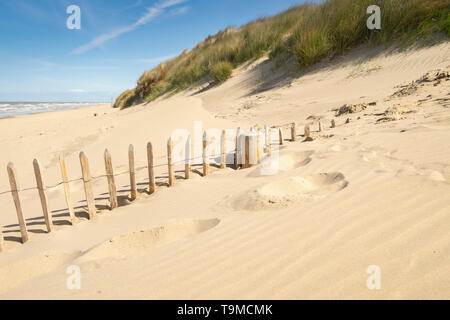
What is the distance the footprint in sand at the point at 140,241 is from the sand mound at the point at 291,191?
408 mm

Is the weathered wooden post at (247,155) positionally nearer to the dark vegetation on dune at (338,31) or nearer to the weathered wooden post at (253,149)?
the weathered wooden post at (253,149)

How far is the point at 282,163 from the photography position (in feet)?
12.0

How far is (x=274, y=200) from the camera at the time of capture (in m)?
2.42

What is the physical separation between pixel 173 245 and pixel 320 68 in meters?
8.82

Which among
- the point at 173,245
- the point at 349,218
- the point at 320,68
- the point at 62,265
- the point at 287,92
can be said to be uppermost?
the point at 320,68

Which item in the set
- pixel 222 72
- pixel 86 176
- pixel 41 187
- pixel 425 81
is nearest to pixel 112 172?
pixel 86 176

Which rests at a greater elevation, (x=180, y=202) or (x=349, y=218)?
(x=349, y=218)

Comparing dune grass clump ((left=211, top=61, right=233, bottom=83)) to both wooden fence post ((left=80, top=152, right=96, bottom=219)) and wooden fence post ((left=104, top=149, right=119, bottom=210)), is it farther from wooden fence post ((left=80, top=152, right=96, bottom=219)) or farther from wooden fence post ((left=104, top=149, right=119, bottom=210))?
wooden fence post ((left=80, top=152, right=96, bottom=219))

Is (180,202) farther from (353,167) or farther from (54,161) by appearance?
(54,161)

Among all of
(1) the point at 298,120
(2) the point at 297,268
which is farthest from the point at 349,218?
(1) the point at 298,120

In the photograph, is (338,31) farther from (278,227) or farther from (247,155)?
(278,227)

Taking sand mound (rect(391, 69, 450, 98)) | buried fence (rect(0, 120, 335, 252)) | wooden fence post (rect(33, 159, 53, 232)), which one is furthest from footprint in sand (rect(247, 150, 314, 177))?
sand mound (rect(391, 69, 450, 98))

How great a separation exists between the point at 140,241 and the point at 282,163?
6.95 ft
